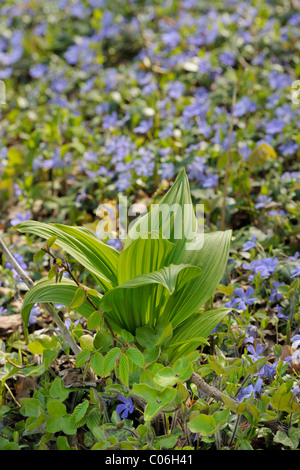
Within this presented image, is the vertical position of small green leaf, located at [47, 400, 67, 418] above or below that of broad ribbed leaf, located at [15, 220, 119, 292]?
below

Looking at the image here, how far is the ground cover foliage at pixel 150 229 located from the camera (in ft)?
4.68

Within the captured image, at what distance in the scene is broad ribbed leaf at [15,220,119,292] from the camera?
1513 mm

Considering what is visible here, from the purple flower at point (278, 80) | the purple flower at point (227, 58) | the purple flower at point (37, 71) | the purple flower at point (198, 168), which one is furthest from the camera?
the purple flower at point (37, 71)

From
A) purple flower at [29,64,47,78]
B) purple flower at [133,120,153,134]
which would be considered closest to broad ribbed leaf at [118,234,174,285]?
purple flower at [133,120,153,134]

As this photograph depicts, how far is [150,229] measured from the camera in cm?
158

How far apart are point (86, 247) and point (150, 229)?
213 millimetres

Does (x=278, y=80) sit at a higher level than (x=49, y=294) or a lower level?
higher

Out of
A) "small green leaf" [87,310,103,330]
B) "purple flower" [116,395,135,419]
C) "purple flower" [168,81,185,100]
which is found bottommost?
"purple flower" [116,395,135,419]

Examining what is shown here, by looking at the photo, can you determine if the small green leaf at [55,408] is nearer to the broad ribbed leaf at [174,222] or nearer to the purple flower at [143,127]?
the broad ribbed leaf at [174,222]

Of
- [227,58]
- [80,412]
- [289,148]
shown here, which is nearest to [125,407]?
[80,412]

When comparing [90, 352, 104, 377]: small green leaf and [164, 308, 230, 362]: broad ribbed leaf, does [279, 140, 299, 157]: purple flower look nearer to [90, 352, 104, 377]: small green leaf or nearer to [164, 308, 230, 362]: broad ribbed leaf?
[164, 308, 230, 362]: broad ribbed leaf

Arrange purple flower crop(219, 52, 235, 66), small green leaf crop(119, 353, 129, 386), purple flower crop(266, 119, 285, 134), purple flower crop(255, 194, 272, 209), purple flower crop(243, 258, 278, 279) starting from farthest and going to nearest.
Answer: purple flower crop(219, 52, 235, 66)
purple flower crop(266, 119, 285, 134)
purple flower crop(255, 194, 272, 209)
purple flower crop(243, 258, 278, 279)
small green leaf crop(119, 353, 129, 386)

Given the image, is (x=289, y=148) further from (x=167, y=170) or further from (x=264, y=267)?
(x=264, y=267)

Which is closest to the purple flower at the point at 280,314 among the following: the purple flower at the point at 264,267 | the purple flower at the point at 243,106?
the purple flower at the point at 264,267
